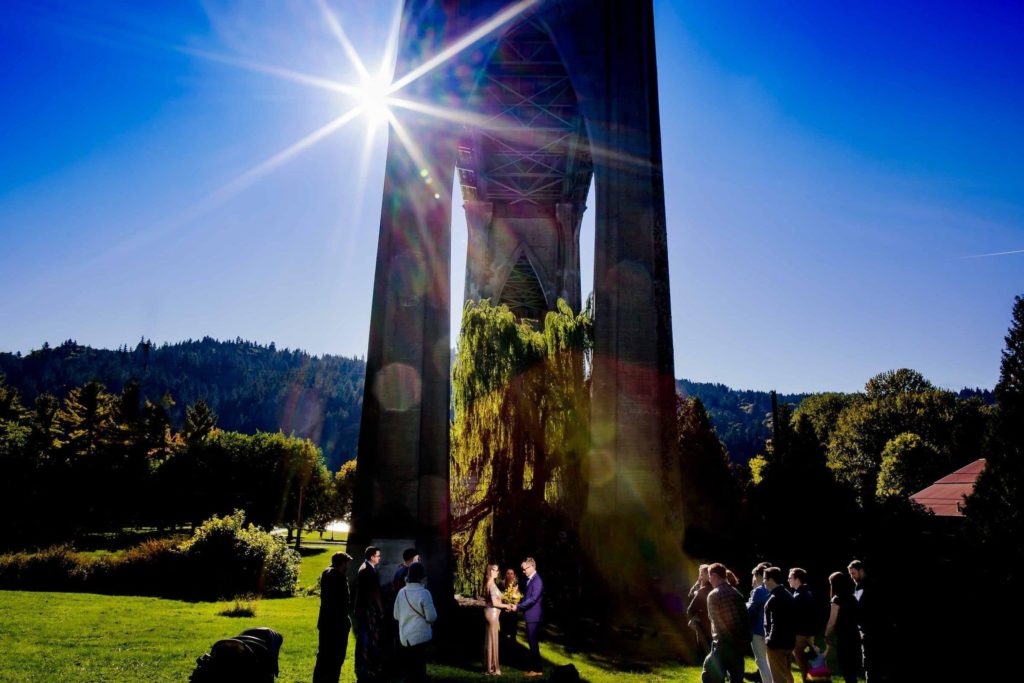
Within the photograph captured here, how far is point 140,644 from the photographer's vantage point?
827 cm

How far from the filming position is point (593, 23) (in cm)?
1427

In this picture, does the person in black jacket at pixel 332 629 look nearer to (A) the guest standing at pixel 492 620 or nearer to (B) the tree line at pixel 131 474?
(A) the guest standing at pixel 492 620

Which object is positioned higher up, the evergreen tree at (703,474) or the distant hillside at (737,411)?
the distant hillside at (737,411)

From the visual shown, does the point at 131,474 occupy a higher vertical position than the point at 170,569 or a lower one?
higher

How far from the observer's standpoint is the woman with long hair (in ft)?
21.2

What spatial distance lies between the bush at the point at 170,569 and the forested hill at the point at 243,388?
126 m

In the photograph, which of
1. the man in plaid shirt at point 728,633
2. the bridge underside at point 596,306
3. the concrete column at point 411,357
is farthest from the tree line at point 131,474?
the man in plaid shirt at point 728,633

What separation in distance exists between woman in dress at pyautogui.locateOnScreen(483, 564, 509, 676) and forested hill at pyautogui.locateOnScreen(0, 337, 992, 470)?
436ft

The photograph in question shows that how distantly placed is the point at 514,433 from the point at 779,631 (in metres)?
8.22

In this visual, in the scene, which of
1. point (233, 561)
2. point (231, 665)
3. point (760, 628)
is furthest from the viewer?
point (233, 561)

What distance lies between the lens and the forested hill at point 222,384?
493 feet

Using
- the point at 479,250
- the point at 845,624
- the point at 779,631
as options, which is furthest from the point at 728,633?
the point at 479,250

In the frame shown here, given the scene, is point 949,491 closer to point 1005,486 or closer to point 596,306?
point 1005,486

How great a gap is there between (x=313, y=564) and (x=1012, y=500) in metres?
29.1
